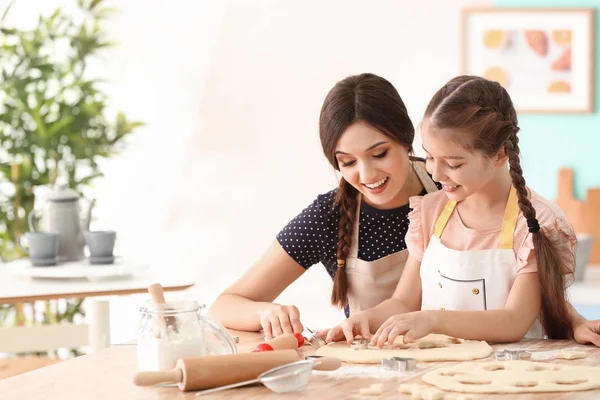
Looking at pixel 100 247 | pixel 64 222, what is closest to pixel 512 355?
pixel 100 247

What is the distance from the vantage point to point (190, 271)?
509 cm

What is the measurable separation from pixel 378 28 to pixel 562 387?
12.2ft

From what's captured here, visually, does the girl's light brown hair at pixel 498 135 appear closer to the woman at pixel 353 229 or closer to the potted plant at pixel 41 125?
the woman at pixel 353 229

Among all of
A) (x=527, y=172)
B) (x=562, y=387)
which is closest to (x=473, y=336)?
(x=562, y=387)

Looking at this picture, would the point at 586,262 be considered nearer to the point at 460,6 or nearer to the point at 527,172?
the point at 527,172

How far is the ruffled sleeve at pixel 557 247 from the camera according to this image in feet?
6.03

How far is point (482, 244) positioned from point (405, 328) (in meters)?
0.37

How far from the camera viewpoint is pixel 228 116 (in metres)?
5.10

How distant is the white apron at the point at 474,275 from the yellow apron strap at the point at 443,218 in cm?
4


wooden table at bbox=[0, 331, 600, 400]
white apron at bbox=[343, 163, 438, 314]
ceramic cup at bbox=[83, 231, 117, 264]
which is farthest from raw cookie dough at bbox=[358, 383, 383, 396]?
ceramic cup at bbox=[83, 231, 117, 264]

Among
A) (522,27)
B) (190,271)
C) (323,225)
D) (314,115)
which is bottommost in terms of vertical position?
(190,271)

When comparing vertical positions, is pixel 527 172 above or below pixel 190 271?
above

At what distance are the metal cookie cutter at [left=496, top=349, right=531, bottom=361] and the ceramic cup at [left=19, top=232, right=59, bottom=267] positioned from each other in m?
1.59

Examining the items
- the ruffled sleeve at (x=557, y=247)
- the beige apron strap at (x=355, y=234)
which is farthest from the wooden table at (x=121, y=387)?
the beige apron strap at (x=355, y=234)
